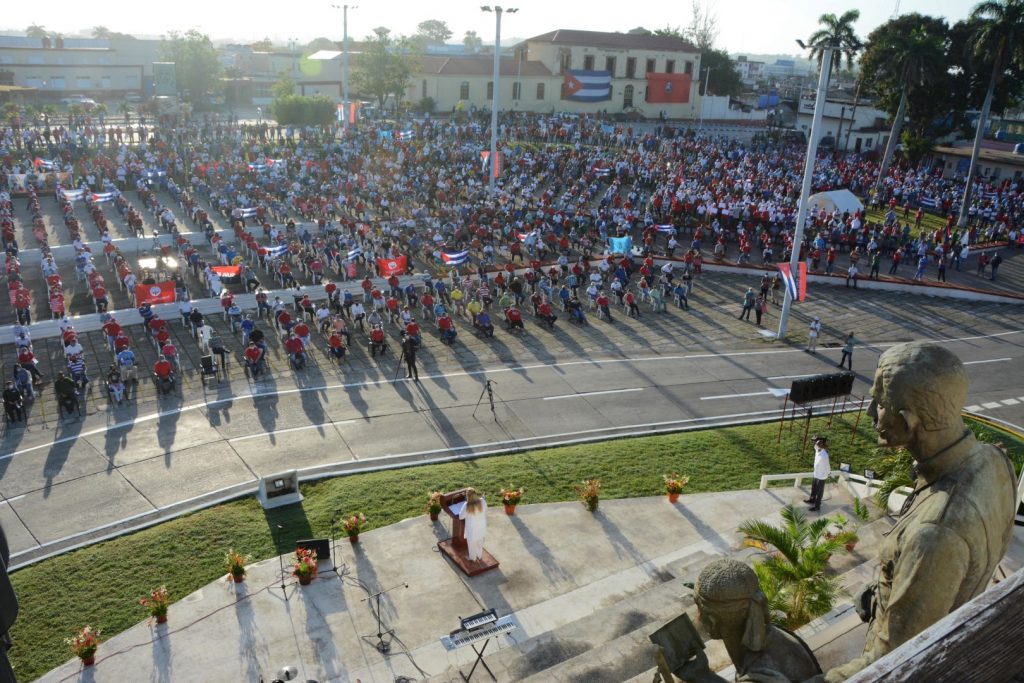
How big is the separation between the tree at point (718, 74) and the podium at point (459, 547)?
95582mm

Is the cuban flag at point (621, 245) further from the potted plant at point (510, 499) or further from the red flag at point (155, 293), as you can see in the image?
the potted plant at point (510, 499)

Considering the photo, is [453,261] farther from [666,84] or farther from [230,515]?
[666,84]

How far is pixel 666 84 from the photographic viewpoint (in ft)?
297

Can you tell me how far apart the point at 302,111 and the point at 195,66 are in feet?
68.9

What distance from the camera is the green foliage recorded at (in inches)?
2906

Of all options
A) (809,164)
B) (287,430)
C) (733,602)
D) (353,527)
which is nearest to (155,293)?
(287,430)

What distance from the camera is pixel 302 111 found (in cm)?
7431

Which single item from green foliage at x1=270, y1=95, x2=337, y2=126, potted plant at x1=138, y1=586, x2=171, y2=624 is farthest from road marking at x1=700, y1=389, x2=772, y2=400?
green foliage at x1=270, y1=95, x2=337, y2=126

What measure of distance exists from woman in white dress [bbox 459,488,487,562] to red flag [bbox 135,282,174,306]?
726 inches

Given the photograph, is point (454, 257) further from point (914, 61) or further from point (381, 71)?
point (381, 71)

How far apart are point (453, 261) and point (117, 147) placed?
125 feet

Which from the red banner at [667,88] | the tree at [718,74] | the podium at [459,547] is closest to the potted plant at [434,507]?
the podium at [459,547]

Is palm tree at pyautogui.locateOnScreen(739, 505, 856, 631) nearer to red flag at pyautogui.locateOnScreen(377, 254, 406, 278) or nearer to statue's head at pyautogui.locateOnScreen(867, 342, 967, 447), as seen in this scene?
statue's head at pyautogui.locateOnScreen(867, 342, 967, 447)

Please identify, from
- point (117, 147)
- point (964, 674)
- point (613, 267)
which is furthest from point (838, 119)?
point (964, 674)
